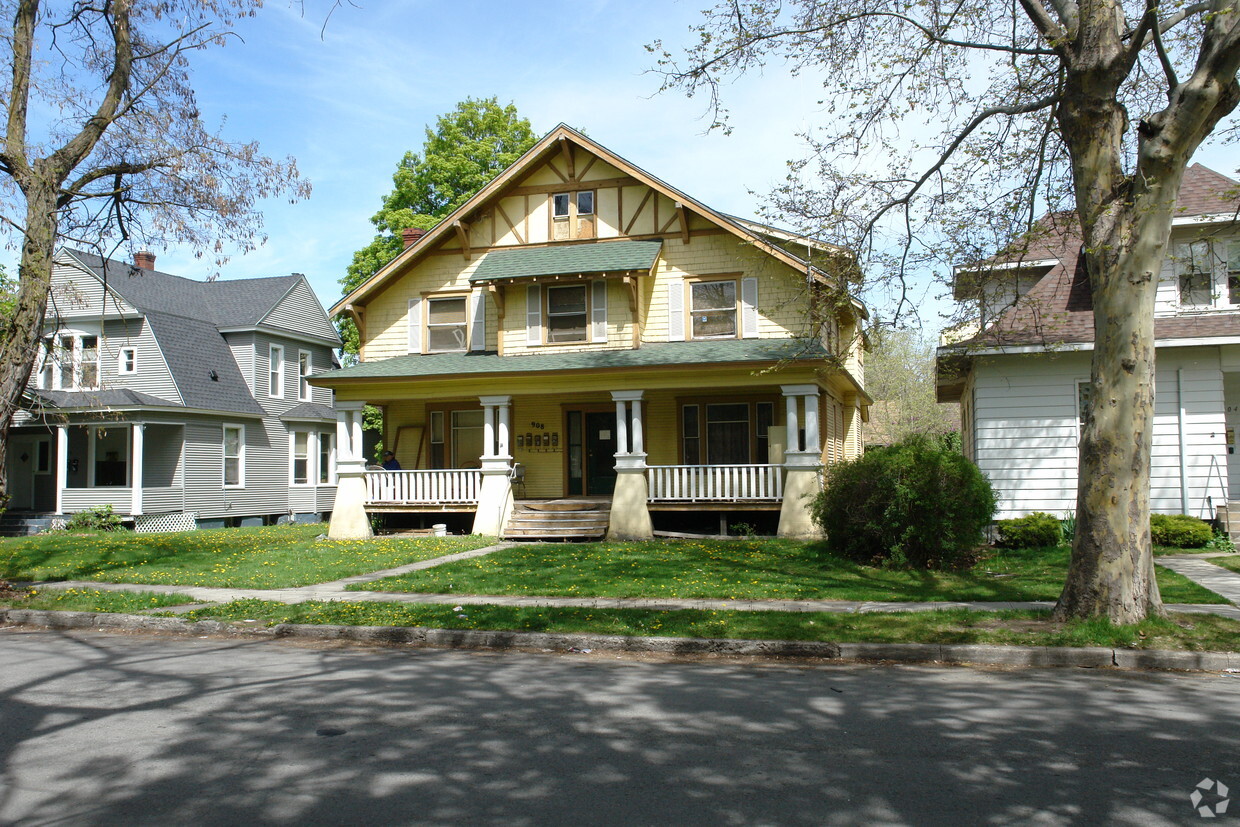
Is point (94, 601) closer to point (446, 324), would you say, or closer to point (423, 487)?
point (423, 487)

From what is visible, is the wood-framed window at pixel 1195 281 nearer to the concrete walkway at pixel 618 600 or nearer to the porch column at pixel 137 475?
the concrete walkway at pixel 618 600

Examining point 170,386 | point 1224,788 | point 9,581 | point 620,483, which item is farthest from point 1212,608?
point 170,386

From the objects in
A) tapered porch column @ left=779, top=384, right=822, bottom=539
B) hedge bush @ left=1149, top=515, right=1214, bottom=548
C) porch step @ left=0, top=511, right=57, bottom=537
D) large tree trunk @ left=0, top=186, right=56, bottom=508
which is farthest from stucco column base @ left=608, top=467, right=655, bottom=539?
porch step @ left=0, top=511, right=57, bottom=537

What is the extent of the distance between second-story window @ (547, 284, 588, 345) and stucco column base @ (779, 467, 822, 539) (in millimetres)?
6191

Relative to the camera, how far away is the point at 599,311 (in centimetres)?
2131

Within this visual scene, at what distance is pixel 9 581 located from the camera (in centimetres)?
1345

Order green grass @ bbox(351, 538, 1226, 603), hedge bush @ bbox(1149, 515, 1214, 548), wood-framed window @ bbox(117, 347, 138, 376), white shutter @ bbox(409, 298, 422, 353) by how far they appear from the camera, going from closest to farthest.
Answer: green grass @ bbox(351, 538, 1226, 603) → hedge bush @ bbox(1149, 515, 1214, 548) → white shutter @ bbox(409, 298, 422, 353) → wood-framed window @ bbox(117, 347, 138, 376)

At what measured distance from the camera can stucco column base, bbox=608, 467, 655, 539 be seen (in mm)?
19047

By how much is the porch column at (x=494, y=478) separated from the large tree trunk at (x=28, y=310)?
9.06 metres

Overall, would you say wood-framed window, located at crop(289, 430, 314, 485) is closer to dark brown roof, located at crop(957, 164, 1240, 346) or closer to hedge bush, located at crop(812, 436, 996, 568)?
hedge bush, located at crop(812, 436, 996, 568)

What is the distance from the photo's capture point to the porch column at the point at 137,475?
84.4 ft

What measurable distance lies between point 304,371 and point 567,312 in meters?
15.2

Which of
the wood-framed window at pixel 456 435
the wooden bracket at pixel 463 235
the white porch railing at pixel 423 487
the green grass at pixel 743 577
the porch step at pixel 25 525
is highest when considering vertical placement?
the wooden bracket at pixel 463 235

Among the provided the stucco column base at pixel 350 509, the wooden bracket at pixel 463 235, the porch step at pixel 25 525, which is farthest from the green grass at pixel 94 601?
the porch step at pixel 25 525
